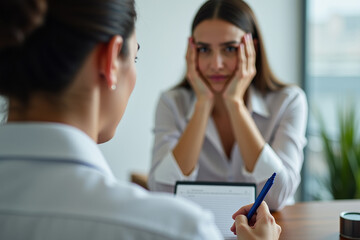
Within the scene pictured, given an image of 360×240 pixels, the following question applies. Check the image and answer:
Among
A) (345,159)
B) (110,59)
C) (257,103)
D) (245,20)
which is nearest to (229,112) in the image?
(257,103)

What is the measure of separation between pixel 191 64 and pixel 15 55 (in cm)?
131

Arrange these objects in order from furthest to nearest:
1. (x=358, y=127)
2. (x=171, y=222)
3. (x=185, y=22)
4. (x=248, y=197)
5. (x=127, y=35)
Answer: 1. (x=185, y=22)
2. (x=358, y=127)
3. (x=248, y=197)
4. (x=127, y=35)
5. (x=171, y=222)

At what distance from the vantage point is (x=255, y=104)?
1896 millimetres

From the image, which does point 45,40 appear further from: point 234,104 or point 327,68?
point 327,68

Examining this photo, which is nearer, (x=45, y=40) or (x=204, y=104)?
(x=45, y=40)

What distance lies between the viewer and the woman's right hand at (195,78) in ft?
6.04

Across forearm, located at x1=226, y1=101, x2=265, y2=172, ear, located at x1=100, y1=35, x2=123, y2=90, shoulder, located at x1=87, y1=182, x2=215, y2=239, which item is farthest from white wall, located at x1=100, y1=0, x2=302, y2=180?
shoulder, located at x1=87, y1=182, x2=215, y2=239

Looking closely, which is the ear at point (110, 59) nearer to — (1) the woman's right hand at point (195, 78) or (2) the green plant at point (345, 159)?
(1) the woman's right hand at point (195, 78)

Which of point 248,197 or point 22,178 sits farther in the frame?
point 248,197

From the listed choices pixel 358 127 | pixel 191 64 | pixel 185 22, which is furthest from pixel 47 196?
pixel 185 22

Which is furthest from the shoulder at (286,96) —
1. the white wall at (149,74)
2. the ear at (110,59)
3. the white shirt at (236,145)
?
the white wall at (149,74)

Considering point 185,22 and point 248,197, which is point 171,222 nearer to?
point 248,197

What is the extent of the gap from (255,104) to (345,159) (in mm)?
1181

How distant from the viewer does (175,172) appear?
1.59m
